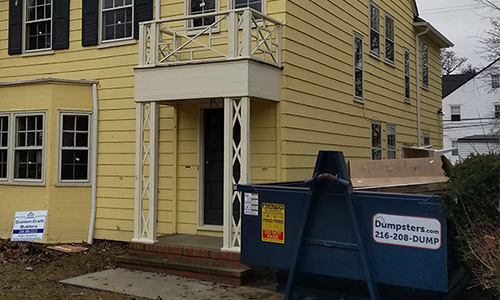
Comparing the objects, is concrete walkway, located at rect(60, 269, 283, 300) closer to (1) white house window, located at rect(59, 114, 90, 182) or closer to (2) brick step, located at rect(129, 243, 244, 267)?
(2) brick step, located at rect(129, 243, 244, 267)

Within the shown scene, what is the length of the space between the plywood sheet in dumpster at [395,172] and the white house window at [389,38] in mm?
6517

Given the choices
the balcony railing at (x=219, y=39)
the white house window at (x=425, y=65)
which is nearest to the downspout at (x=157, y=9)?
the balcony railing at (x=219, y=39)

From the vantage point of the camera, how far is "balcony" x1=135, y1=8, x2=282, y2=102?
23.6ft

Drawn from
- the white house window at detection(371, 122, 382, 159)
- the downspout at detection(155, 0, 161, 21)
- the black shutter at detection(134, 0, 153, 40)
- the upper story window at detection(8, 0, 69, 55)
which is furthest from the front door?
the white house window at detection(371, 122, 382, 159)

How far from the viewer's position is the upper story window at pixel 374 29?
11.9 meters

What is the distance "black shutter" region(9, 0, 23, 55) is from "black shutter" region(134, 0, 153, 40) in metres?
3.17

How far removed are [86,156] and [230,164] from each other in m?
4.02

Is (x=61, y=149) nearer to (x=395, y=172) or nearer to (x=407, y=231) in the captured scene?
(x=395, y=172)

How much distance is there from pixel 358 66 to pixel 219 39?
13.0 feet

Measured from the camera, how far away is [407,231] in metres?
3.98

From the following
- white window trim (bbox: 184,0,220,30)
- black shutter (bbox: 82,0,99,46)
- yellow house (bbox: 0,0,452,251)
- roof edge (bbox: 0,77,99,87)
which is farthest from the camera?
black shutter (bbox: 82,0,99,46)

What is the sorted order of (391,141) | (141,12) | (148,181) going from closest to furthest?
(148,181), (141,12), (391,141)

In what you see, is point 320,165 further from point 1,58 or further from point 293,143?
point 1,58

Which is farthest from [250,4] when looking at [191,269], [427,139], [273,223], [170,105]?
[427,139]
